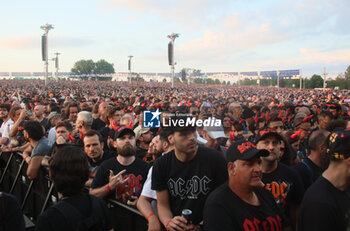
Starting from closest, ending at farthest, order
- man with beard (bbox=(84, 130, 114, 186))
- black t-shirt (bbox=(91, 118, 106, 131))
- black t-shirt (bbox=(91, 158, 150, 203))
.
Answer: black t-shirt (bbox=(91, 158, 150, 203)) < man with beard (bbox=(84, 130, 114, 186)) < black t-shirt (bbox=(91, 118, 106, 131))

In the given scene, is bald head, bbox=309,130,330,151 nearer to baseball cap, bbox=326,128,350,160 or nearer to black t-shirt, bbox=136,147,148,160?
baseball cap, bbox=326,128,350,160

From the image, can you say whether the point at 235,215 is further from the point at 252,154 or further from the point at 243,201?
the point at 252,154

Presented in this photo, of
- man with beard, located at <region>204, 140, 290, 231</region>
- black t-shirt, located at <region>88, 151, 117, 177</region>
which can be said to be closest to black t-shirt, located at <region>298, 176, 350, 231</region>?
man with beard, located at <region>204, 140, 290, 231</region>

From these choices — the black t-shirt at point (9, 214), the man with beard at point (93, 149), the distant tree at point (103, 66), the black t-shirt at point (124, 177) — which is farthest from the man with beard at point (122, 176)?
the distant tree at point (103, 66)

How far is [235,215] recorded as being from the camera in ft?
7.65

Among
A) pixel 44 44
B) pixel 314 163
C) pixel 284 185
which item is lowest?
pixel 284 185

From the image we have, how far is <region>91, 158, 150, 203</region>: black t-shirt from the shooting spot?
3.75 m

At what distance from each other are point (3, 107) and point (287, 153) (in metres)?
7.46

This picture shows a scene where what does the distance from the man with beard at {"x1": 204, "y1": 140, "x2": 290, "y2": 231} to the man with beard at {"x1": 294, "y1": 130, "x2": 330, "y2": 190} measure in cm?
117

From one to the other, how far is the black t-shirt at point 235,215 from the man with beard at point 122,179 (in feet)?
4.18

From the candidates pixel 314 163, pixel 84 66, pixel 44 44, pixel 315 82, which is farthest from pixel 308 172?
pixel 84 66

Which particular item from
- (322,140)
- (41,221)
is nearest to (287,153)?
(322,140)

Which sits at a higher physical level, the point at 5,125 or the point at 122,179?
the point at 5,125

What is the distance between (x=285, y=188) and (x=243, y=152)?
0.98 meters
